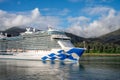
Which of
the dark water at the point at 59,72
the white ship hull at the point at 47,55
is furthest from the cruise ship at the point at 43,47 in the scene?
the dark water at the point at 59,72

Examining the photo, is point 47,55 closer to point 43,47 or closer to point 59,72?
point 43,47

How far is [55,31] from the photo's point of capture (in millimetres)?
83125

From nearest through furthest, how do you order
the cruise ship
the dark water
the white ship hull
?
the dark water, the white ship hull, the cruise ship

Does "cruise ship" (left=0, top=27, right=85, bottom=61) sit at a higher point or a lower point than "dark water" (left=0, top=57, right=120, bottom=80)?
higher

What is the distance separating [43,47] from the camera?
271 ft

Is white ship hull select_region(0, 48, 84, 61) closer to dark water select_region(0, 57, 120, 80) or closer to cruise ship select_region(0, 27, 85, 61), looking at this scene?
cruise ship select_region(0, 27, 85, 61)

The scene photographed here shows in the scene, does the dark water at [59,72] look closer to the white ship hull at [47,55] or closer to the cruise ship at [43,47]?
the white ship hull at [47,55]

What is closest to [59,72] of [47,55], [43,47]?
[47,55]

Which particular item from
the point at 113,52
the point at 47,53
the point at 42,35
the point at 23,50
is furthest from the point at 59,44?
the point at 113,52

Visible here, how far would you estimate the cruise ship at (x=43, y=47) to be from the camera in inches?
2911

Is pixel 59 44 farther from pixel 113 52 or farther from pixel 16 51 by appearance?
pixel 113 52

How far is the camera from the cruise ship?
243 ft

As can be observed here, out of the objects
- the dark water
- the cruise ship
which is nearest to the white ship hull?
the cruise ship

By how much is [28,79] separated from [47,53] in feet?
142
